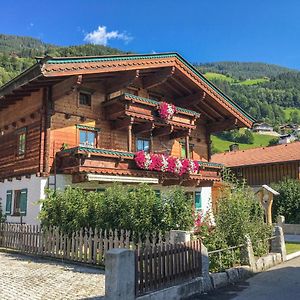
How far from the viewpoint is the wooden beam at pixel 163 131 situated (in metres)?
23.7

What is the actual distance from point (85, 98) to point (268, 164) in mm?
19665

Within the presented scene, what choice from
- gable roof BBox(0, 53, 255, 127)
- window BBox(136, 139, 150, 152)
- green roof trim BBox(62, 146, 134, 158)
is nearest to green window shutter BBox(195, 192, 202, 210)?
window BBox(136, 139, 150, 152)

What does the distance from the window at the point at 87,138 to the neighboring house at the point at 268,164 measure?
17681mm

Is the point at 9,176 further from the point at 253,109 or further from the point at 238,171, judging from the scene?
the point at 253,109

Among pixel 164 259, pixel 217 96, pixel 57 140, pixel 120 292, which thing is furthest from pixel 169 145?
pixel 120 292

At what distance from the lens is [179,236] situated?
33.7 ft

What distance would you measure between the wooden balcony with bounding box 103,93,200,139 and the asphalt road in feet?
38.1

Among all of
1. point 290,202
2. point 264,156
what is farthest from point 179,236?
point 264,156

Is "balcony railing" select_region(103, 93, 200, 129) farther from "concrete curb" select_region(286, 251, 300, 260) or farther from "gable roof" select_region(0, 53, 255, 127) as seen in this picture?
"concrete curb" select_region(286, 251, 300, 260)

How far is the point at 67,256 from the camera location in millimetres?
13586

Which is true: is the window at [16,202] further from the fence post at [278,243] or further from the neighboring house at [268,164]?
the neighboring house at [268,164]

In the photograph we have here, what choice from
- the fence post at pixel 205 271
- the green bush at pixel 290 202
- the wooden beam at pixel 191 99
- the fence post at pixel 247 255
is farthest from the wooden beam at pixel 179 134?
the fence post at pixel 205 271

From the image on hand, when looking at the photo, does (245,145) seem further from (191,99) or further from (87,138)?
(87,138)

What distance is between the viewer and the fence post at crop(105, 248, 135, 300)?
751cm
